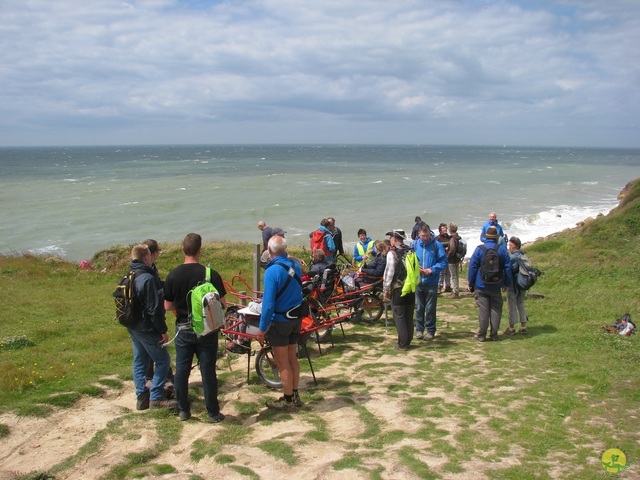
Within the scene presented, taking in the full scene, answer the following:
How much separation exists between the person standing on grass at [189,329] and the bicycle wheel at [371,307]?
486 centimetres

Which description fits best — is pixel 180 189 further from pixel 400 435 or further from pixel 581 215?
pixel 400 435

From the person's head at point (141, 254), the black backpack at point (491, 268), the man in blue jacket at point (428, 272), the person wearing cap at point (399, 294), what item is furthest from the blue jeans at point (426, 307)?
the person's head at point (141, 254)

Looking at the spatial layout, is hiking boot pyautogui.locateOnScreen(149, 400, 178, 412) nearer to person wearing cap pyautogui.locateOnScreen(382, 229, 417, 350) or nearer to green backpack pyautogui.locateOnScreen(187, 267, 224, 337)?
green backpack pyautogui.locateOnScreen(187, 267, 224, 337)

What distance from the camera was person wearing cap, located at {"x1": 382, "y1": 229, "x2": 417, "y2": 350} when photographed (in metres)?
8.21

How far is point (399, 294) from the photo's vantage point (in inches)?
324

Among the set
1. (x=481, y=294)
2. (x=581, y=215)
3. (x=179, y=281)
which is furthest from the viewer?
(x=581, y=215)

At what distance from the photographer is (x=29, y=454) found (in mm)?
5105

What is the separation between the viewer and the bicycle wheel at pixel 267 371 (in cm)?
679

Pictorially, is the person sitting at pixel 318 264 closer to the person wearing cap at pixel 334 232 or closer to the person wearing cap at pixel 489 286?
the person wearing cap at pixel 334 232

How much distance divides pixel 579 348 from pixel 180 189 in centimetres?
5689

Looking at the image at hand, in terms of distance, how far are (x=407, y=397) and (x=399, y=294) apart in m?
2.14

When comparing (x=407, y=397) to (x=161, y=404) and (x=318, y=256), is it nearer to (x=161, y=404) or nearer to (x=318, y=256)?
(x=161, y=404)

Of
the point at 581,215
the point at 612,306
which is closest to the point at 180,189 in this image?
the point at 581,215

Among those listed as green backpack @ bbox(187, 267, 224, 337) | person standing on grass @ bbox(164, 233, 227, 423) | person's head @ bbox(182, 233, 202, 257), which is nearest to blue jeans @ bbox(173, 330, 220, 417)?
person standing on grass @ bbox(164, 233, 227, 423)
